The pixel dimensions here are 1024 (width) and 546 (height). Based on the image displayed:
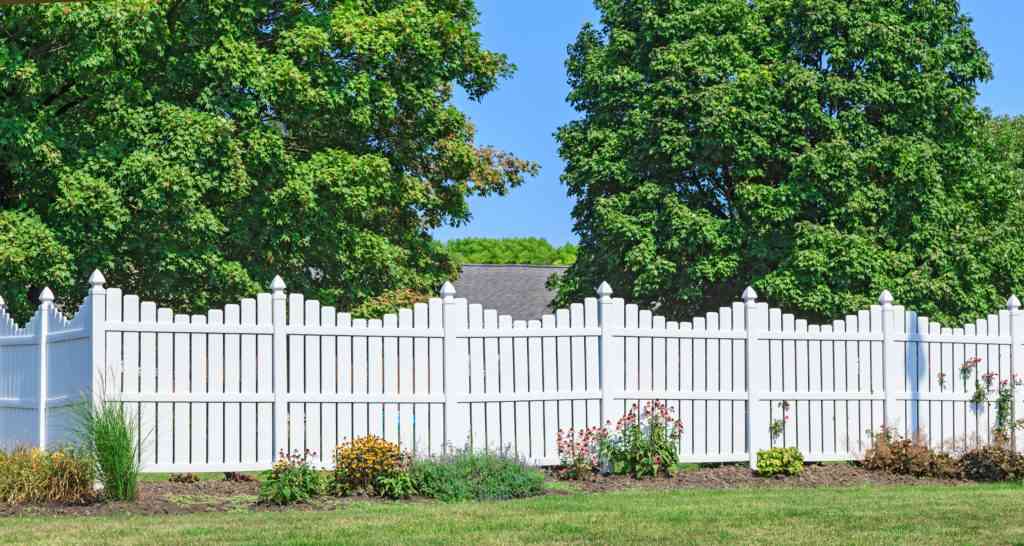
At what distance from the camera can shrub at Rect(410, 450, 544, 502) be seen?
13039 millimetres

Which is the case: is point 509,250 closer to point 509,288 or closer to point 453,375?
point 509,288

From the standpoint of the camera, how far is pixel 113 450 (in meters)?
12.0

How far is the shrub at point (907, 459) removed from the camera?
16.0 m

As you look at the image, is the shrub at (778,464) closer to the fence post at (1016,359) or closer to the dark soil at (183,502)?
the fence post at (1016,359)

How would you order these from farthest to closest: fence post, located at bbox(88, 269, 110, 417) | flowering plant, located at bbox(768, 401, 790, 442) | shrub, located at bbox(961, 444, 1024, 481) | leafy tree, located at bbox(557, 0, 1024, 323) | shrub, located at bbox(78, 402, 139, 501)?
1. leafy tree, located at bbox(557, 0, 1024, 323)
2. flowering plant, located at bbox(768, 401, 790, 442)
3. shrub, located at bbox(961, 444, 1024, 481)
4. fence post, located at bbox(88, 269, 110, 417)
5. shrub, located at bbox(78, 402, 139, 501)

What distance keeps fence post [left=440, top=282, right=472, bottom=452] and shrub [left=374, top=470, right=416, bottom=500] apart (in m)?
1.31

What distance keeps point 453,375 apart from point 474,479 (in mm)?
1676

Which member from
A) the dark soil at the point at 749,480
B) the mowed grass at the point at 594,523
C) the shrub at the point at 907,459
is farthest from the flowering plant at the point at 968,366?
the mowed grass at the point at 594,523

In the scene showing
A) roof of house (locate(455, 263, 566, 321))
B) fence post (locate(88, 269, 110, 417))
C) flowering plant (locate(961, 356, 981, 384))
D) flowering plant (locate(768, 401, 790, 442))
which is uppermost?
roof of house (locate(455, 263, 566, 321))

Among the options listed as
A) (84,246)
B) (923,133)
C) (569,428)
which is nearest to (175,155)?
(84,246)

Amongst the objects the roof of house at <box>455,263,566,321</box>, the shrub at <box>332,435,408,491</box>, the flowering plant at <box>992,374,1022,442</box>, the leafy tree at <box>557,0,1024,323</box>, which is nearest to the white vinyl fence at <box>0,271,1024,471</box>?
the flowering plant at <box>992,374,1022,442</box>

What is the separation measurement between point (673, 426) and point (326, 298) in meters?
9.88

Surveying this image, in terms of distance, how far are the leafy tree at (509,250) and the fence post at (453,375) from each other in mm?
48575

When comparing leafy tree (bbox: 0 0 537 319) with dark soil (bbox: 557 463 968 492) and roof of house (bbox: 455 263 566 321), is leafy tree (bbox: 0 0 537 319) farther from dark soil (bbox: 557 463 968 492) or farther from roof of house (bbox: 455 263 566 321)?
roof of house (bbox: 455 263 566 321)
